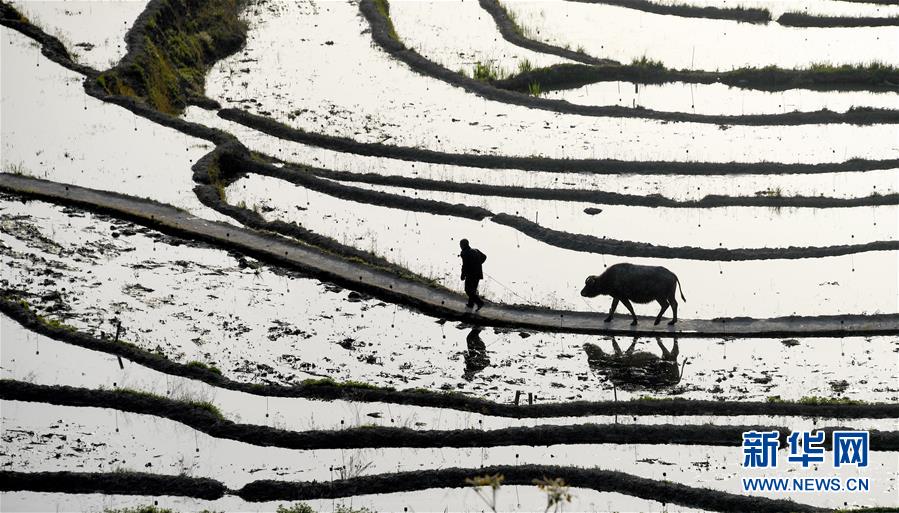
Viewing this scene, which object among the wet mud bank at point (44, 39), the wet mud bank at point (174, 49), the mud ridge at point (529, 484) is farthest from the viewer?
the wet mud bank at point (44, 39)

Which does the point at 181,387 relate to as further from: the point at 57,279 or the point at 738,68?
the point at 738,68

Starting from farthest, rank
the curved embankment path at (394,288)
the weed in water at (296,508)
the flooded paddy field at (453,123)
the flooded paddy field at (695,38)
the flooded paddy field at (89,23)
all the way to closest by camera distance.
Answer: the flooded paddy field at (695,38), the flooded paddy field at (89,23), the flooded paddy field at (453,123), the curved embankment path at (394,288), the weed in water at (296,508)

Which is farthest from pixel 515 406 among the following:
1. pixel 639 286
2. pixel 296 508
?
pixel 639 286

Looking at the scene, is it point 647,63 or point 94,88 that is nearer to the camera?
point 94,88

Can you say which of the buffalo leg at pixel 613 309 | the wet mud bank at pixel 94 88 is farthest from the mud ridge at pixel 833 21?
Result: the buffalo leg at pixel 613 309

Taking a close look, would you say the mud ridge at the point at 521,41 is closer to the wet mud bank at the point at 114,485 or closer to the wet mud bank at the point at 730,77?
the wet mud bank at the point at 730,77

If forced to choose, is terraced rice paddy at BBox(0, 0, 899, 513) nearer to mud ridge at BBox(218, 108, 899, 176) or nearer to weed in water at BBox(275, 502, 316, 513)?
mud ridge at BBox(218, 108, 899, 176)

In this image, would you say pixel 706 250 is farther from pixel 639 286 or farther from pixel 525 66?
pixel 525 66
